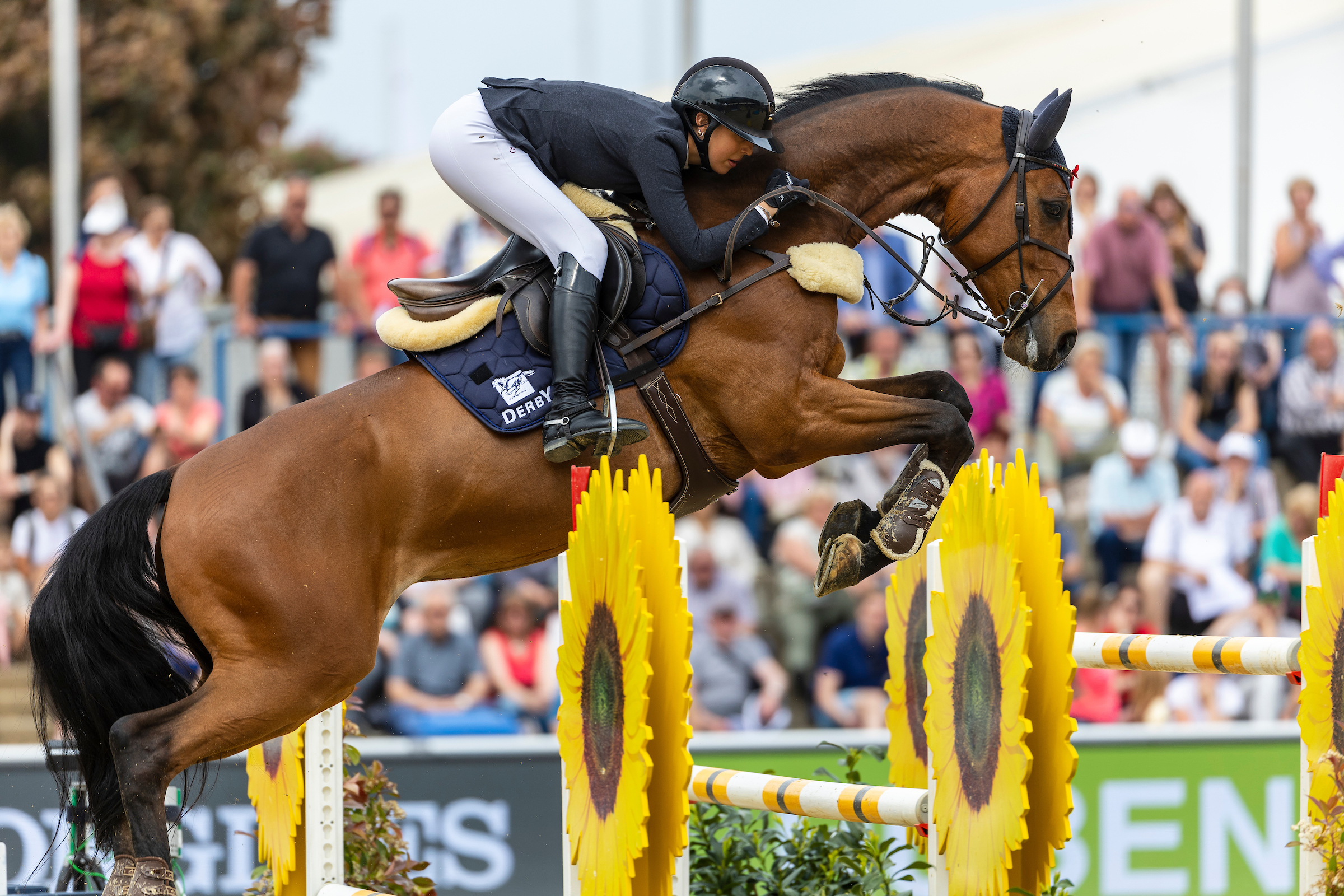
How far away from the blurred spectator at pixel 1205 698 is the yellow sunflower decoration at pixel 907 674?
4095 millimetres

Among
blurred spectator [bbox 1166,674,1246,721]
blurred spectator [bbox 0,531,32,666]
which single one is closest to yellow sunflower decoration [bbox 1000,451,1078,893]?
blurred spectator [bbox 1166,674,1246,721]

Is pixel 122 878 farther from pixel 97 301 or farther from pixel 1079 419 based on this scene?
pixel 1079 419

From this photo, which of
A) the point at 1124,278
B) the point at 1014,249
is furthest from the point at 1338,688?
the point at 1124,278

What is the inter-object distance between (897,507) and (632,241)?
39.2 inches

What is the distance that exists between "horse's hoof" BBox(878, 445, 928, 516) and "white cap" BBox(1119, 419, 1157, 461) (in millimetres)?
5501

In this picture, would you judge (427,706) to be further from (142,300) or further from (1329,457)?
(1329,457)

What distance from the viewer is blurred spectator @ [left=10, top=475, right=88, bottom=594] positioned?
826cm

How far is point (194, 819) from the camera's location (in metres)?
6.45

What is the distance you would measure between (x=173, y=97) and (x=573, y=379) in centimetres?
1846

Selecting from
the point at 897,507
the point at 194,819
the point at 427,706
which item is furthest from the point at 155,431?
the point at 897,507

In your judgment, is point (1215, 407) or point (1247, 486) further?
point (1215, 407)

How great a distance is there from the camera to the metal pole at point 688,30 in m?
12.0

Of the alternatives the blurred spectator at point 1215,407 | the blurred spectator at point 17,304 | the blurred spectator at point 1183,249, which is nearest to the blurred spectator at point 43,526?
the blurred spectator at point 17,304

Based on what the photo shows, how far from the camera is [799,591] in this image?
8.73 m
